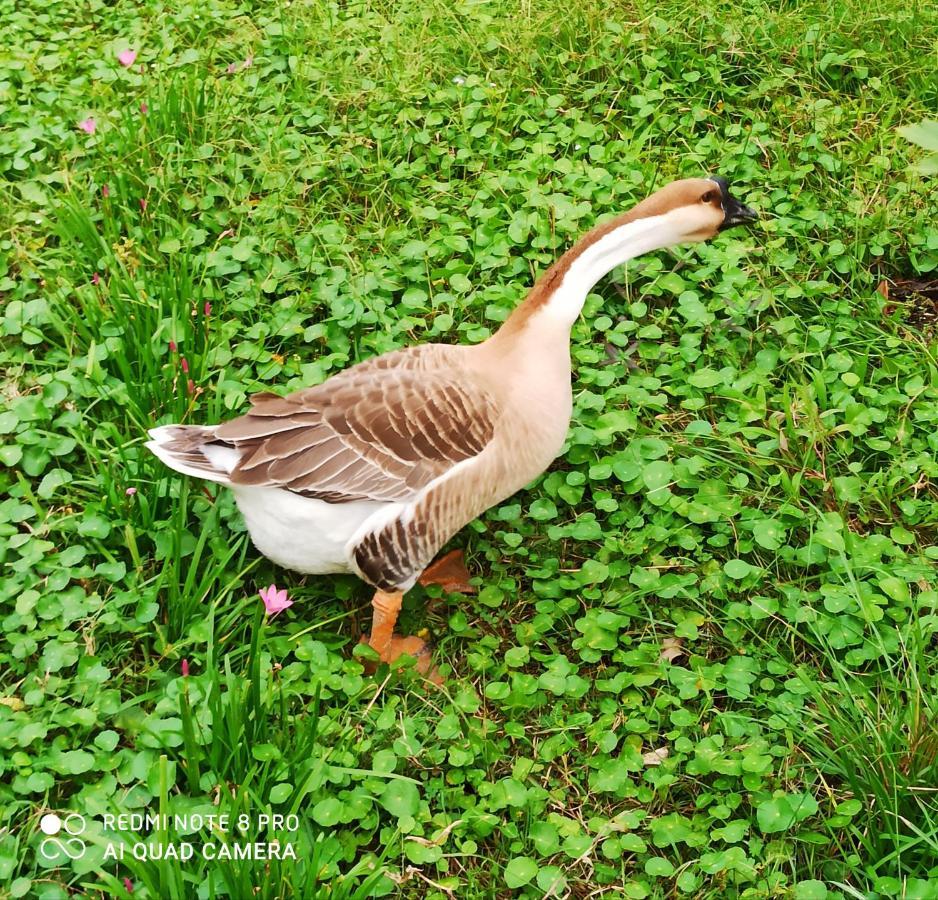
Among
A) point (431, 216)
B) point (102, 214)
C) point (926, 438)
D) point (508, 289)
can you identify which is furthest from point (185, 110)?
point (926, 438)

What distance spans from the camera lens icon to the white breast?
861 mm

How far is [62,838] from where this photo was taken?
8.08 feet

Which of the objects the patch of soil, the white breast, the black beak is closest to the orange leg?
the white breast

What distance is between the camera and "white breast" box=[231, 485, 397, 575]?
9.16ft

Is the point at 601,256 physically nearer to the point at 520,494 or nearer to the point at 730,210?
the point at 730,210

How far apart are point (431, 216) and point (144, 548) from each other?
1.80 metres

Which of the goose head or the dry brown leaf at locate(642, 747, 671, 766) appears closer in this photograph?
the dry brown leaf at locate(642, 747, 671, 766)

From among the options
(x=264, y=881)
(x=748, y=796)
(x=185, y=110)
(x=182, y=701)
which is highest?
(x=185, y=110)

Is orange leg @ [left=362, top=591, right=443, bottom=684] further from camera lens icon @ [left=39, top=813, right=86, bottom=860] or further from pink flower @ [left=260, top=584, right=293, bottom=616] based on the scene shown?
camera lens icon @ [left=39, top=813, right=86, bottom=860]

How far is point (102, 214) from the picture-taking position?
394 cm

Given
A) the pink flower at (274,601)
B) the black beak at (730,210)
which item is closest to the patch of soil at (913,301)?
the black beak at (730,210)

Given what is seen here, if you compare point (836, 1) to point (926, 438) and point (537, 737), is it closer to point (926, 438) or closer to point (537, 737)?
point (926, 438)

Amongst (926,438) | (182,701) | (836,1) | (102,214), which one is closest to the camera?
(182,701)

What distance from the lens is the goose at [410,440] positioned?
9.15 ft
